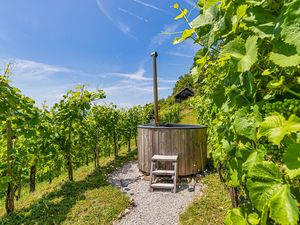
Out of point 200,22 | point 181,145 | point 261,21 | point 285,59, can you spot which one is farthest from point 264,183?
point 181,145

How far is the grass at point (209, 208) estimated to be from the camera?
14.3 ft

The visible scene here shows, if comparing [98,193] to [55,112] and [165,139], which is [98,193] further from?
[55,112]

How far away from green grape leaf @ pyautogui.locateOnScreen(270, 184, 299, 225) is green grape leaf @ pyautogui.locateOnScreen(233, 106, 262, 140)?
10.1 inches

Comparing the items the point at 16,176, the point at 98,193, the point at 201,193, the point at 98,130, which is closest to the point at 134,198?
the point at 98,193

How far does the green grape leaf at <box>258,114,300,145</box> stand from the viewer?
0.60 metres

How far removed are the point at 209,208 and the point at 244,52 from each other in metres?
4.79

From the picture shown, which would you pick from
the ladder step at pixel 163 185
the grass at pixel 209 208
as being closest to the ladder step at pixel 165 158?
the ladder step at pixel 163 185

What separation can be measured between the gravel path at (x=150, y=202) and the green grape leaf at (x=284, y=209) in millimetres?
4453

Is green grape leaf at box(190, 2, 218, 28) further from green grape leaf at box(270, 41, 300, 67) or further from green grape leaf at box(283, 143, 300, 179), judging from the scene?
green grape leaf at box(283, 143, 300, 179)

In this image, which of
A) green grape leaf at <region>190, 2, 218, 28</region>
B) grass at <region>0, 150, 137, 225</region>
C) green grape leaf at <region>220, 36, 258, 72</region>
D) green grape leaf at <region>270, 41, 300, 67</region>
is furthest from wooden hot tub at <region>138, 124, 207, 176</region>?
green grape leaf at <region>270, 41, 300, 67</region>

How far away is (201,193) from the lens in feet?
19.0

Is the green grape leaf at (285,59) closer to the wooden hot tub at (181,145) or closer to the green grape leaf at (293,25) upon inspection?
the green grape leaf at (293,25)

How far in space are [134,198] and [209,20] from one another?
5.77m

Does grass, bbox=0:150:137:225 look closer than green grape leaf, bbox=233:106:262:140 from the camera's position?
No
